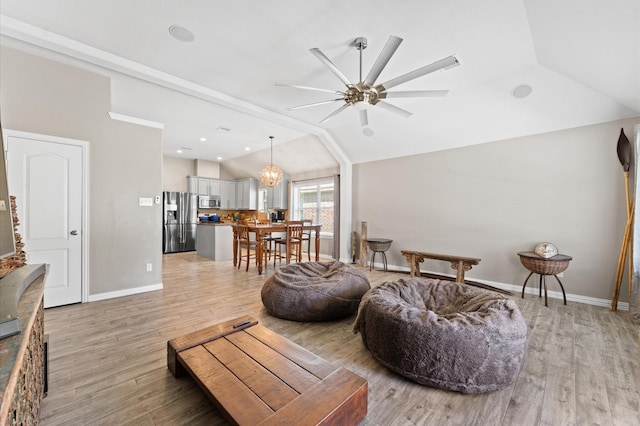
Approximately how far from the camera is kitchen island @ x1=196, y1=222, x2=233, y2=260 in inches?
248

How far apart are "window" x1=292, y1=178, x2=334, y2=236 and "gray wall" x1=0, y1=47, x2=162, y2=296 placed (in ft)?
13.4

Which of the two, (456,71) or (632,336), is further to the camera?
(456,71)

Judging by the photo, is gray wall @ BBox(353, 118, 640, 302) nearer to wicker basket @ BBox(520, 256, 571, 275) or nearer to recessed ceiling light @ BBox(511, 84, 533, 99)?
wicker basket @ BBox(520, 256, 571, 275)

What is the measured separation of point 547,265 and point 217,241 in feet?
19.8

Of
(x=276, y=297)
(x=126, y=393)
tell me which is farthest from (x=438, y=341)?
(x=126, y=393)

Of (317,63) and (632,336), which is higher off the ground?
(317,63)

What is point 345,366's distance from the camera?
6.78ft

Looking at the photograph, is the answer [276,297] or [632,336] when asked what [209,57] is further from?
[632,336]

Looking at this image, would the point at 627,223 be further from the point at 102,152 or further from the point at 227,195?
the point at 227,195

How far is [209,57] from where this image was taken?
2.85 m

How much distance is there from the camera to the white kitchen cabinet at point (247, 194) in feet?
28.2

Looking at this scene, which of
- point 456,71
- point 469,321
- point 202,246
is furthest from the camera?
point 202,246

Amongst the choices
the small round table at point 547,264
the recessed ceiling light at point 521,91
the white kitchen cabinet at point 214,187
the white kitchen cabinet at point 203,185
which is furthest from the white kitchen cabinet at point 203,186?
the small round table at point 547,264

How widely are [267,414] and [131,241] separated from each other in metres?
3.52
